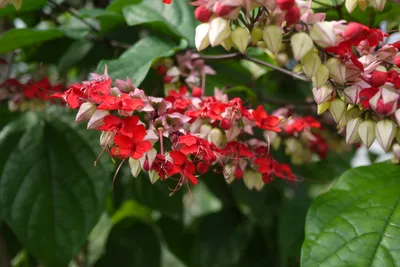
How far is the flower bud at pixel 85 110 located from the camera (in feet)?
1.72

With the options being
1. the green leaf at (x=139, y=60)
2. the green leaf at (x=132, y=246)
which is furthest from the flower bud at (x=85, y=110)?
the green leaf at (x=132, y=246)

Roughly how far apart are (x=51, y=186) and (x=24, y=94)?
0.16m

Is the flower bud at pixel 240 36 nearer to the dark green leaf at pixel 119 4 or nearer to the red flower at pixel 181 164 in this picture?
the red flower at pixel 181 164

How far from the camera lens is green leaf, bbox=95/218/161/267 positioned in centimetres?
119

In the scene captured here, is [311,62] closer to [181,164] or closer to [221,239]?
[181,164]

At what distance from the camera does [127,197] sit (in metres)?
1.13

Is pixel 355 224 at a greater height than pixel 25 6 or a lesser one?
lesser

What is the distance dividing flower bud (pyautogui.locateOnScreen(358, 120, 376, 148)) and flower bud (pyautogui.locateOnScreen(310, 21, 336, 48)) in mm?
111

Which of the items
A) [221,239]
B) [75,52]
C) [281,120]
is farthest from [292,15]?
[221,239]

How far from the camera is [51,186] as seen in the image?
0.82 m

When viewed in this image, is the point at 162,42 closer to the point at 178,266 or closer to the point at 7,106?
the point at 7,106

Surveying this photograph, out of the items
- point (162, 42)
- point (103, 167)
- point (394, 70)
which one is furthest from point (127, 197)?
point (394, 70)

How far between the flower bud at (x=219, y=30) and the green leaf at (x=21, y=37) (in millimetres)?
398

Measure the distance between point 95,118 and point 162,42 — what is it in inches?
12.4
